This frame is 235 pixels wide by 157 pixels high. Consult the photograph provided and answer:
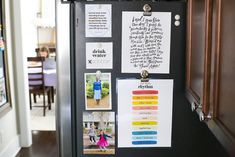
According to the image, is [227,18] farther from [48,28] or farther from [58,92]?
[48,28]

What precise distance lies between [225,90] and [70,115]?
89cm

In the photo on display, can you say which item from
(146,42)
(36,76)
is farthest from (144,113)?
(36,76)

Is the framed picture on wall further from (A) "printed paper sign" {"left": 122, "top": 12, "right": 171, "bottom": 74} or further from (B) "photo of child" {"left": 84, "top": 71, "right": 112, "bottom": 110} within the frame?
(A) "printed paper sign" {"left": 122, "top": 12, "right": 171, "bottom": 74}

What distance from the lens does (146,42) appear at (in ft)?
4.74

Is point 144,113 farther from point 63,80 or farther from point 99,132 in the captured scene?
point 63,80

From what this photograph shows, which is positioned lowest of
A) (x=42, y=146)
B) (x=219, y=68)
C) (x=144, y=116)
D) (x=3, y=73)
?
(x=42, y=146)

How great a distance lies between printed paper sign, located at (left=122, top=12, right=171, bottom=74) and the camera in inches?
56.2

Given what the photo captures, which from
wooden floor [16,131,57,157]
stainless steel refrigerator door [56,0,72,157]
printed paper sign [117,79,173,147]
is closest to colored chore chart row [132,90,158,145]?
printed paper sign [117,79,173,147]

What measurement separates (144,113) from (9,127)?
7.55 feet

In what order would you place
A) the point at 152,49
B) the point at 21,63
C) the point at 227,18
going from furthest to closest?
the point at 21,63
the point at 152,49
the point at 227,18

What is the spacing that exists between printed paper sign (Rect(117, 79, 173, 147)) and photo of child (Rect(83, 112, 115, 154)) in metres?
0.04

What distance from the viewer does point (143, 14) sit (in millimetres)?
1422

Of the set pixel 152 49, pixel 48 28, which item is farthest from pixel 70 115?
pixel 48 28

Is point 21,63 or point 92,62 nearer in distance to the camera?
point 92,62
